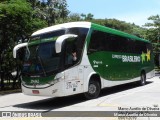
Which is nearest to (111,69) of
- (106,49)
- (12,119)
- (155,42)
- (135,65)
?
(106,49)

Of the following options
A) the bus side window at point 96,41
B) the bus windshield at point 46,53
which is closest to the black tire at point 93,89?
the bus side window at point 96,41

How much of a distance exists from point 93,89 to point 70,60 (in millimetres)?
2310

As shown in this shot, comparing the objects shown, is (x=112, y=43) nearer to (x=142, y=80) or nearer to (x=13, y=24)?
(x=142, y=80)

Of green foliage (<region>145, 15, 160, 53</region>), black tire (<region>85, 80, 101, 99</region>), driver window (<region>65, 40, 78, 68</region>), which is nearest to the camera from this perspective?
driver window (<region>65, 40, 78, 68</region>)

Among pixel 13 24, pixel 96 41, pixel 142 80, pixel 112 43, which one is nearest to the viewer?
pixel 96 41

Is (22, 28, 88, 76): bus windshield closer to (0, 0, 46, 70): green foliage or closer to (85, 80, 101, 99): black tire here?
(85, 80, 101, 99): black tire

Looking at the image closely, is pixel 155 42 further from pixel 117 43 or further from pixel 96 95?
pixel 96 95

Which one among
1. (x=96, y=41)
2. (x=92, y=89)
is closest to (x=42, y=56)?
(x=92, y=89)

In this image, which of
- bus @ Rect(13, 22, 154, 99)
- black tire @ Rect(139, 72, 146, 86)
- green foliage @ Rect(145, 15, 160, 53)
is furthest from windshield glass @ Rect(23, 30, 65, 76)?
green foliage @ Rect(145, 15, 160, 53)

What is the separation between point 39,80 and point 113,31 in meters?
6.00

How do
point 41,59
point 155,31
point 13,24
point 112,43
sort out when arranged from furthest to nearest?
point 155,31, point 13,24, point 112,43, point 41,59

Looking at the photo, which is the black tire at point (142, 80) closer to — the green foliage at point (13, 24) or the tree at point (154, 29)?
the green foliage at point (13, 24)

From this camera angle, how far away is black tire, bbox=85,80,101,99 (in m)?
13.9

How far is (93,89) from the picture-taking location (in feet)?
46.5
